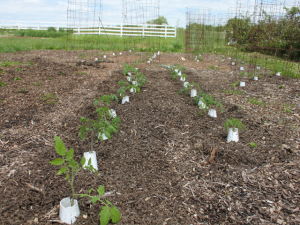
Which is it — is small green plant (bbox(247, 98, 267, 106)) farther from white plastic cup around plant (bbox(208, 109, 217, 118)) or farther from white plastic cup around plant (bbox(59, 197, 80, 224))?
white plastic cup around plant (bbox(59, 197, 80, 224))

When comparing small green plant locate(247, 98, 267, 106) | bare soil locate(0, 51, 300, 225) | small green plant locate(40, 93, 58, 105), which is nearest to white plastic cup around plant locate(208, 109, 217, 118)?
bare soil locate(0, 51, 300, 225)

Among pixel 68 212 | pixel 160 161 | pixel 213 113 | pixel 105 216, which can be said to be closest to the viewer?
pixel 105 216

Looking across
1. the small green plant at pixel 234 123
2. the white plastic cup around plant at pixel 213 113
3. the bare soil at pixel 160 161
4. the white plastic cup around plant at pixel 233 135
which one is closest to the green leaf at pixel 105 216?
the bare soil at pixel 160 161

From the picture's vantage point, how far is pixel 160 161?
7.89 feet

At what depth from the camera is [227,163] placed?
2.35 meters

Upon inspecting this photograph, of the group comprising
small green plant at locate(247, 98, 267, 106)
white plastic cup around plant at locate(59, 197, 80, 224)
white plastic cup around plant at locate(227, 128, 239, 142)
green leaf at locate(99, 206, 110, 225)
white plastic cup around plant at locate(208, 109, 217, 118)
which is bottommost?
white plastic cup around plant at locate(59, 197, 80, 224)

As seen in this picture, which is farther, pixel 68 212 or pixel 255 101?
pixel 255 101

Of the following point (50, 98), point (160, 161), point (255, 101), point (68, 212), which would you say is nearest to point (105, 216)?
point (68, 212)

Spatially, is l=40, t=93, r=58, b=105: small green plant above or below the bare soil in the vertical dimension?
above

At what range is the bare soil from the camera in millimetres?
1742

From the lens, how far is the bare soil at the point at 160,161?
1.74 m

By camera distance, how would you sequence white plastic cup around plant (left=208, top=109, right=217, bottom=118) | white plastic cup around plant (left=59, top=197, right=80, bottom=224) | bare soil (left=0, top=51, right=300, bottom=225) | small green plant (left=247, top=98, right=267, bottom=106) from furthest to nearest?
small green plant (left=247, top=98, right=267, bottom=106), white plastic cup around plant (left=208, top=109, right=217, bottom=118), bare soil (left=0, top=51, right=300, bottom=225), white plastic cup around plant (left=59, top=197, right=80, bottom=224)

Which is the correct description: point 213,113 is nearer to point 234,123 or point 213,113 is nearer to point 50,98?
point 234,123

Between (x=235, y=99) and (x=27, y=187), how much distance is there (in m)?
4.01
